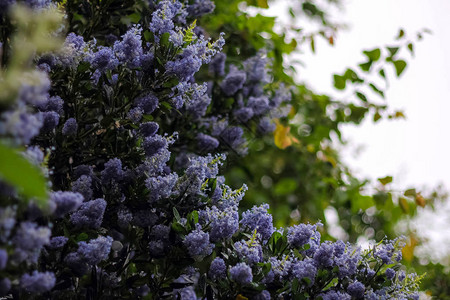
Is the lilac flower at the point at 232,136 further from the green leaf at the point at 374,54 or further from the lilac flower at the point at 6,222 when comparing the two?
the lilac flower at the point at 6,222

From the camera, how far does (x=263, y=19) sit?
9.75 feet

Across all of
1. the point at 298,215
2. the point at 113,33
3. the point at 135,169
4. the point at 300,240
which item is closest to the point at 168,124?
the point at 113,33

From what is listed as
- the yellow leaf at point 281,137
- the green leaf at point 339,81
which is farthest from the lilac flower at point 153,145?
the green leaf at point 339,81

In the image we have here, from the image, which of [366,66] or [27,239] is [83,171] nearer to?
[27,239]

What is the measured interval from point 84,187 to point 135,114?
1.01 ft

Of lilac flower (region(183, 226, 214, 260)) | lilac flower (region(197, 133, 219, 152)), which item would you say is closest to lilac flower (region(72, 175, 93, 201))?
lilac flower (region(183, 226, 214, 260))

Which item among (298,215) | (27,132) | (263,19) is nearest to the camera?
(27,132)

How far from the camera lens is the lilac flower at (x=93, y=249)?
50.5 inches

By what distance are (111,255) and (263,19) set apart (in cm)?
194

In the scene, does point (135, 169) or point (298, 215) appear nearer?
point (135, 169)

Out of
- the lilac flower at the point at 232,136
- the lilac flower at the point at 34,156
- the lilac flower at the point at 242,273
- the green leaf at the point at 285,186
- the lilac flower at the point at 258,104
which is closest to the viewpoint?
the lilac flower at the point at 34,156

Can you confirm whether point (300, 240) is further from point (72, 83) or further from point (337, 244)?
point (72, 83)

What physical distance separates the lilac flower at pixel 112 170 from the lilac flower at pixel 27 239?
21.4 inches

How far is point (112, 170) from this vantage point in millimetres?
1567
